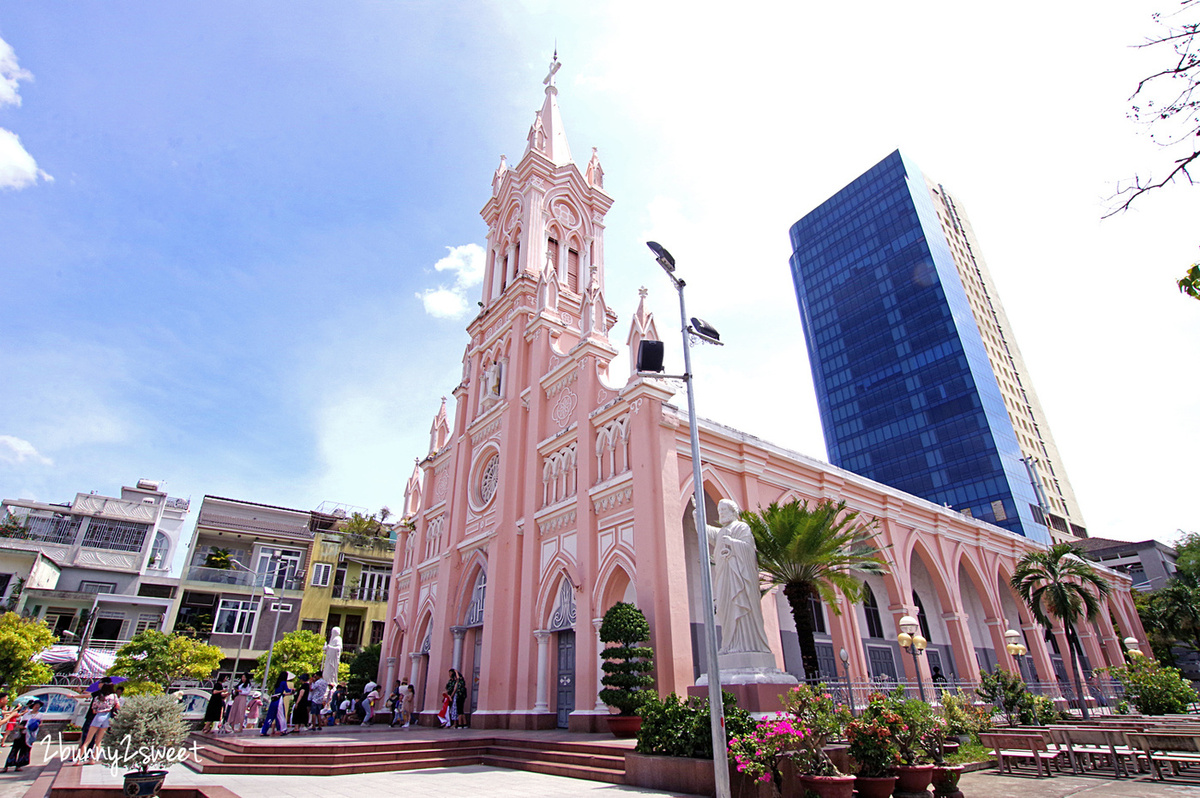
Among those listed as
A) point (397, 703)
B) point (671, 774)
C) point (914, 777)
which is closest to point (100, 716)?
point (671, 774)

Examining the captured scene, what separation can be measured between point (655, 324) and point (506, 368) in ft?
26.1

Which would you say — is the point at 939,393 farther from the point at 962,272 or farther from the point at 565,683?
the point at 565,683

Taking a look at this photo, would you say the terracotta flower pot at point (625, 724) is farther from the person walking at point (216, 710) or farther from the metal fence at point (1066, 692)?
the person walking at point (216, 710)

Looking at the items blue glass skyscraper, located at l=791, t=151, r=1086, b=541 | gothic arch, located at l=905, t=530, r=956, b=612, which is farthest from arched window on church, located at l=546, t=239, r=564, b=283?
blue glass skyscraper, located at l=791, t=151, r=1086, b=541

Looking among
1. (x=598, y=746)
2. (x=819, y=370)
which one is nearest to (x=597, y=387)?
(x=598, y=746)

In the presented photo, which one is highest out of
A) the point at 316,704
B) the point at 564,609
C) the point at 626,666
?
the point at 564,609

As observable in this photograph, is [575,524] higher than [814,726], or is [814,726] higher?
[575,524]

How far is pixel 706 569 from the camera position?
7.83 m

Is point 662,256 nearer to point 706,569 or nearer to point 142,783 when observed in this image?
point 706,569

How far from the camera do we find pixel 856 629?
64.8 ft

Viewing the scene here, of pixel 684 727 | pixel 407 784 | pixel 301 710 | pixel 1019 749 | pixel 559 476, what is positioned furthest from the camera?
pixel 559 476

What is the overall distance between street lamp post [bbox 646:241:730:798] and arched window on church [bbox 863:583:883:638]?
1706cm

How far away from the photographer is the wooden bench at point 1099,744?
33.1 feet

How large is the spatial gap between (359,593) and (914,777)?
37386mm
